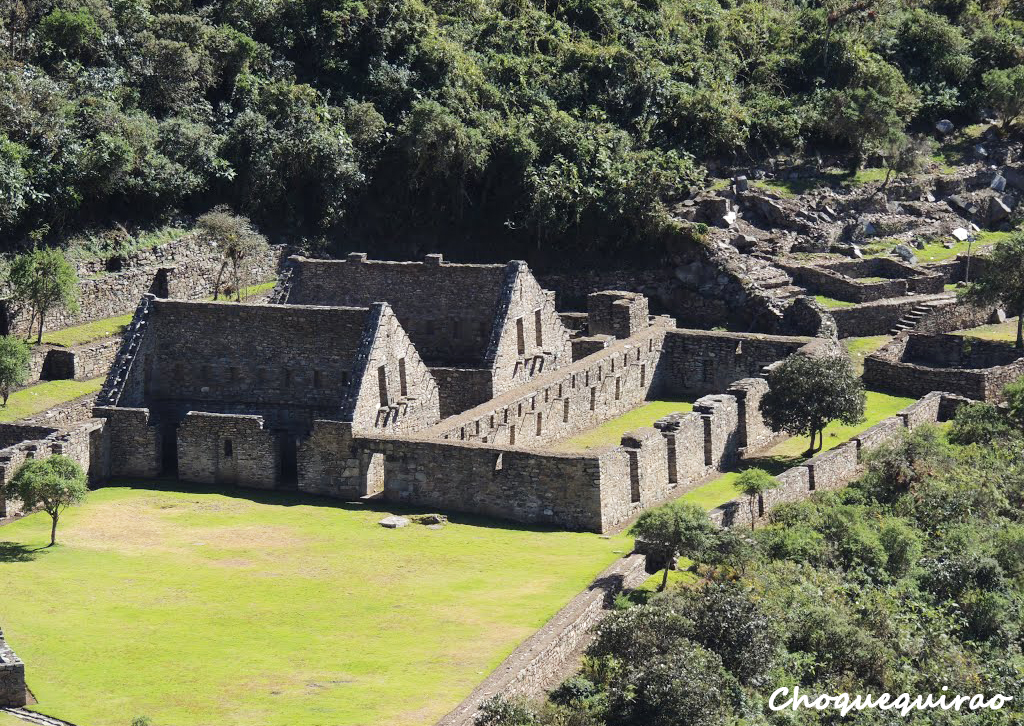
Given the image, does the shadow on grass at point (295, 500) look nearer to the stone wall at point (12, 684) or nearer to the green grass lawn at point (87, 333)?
the green grass lawn at point (87, 333)

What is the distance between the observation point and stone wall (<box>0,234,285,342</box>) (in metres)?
71.4

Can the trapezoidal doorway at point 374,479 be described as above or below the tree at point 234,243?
below

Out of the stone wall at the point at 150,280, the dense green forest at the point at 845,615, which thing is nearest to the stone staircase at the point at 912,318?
the dense green forest at the point at 845,615

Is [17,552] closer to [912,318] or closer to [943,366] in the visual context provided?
[943,366]

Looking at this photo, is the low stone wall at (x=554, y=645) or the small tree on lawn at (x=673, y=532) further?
the small tree on lawn at (x=673, y=532)

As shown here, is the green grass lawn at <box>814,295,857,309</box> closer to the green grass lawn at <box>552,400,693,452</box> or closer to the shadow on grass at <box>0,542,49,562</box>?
the green grass lawn at <box>552,400,693,452</box>

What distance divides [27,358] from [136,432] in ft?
25.9

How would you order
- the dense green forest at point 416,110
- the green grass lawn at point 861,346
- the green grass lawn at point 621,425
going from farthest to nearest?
the dense green forest at point 416,110 → the green grass lawn at point 861,346 → the green grass lawn at point 621,425

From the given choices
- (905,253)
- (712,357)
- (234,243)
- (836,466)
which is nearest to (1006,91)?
(905,253)

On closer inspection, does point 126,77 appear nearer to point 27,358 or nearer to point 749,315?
point 27,358

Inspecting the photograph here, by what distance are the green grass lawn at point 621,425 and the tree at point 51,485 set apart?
16.6 meters

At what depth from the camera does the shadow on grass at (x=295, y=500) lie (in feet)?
175

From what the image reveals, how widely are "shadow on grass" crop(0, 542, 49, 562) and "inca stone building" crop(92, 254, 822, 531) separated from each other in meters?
8.08

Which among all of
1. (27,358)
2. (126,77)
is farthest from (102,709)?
(126,77)
